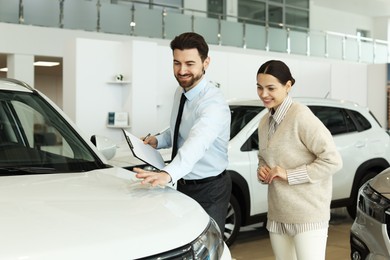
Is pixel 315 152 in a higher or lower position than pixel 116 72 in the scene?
lower

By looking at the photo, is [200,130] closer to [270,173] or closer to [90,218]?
[270,173]

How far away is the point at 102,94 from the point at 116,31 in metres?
3.32

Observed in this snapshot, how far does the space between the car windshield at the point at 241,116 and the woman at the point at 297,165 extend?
2.35m

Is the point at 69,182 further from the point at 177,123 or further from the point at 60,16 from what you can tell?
the point at 60,16

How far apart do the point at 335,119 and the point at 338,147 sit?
1.15 feet

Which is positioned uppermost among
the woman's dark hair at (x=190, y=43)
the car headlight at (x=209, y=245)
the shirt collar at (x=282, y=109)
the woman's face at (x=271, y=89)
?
the woman's dark hair at (x=190, y=43)

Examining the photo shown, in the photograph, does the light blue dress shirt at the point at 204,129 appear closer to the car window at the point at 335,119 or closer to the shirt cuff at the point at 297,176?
the shirt cuff at the point at 297,176

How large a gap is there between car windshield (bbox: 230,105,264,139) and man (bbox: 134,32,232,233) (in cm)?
224

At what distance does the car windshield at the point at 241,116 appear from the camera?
4883 millimetres

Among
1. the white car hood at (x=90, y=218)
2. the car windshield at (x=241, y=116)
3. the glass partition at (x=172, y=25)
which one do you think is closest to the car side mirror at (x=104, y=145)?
the white car hood at (x=90, y=218)

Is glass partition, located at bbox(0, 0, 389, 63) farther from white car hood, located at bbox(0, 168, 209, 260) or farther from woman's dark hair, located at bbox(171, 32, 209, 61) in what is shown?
white car hood, located at bbox(0, 168, 209, 260)

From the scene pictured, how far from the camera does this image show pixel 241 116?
5.05 m

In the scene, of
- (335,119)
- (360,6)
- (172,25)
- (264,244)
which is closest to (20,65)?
(172,25)

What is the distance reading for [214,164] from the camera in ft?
8.29
